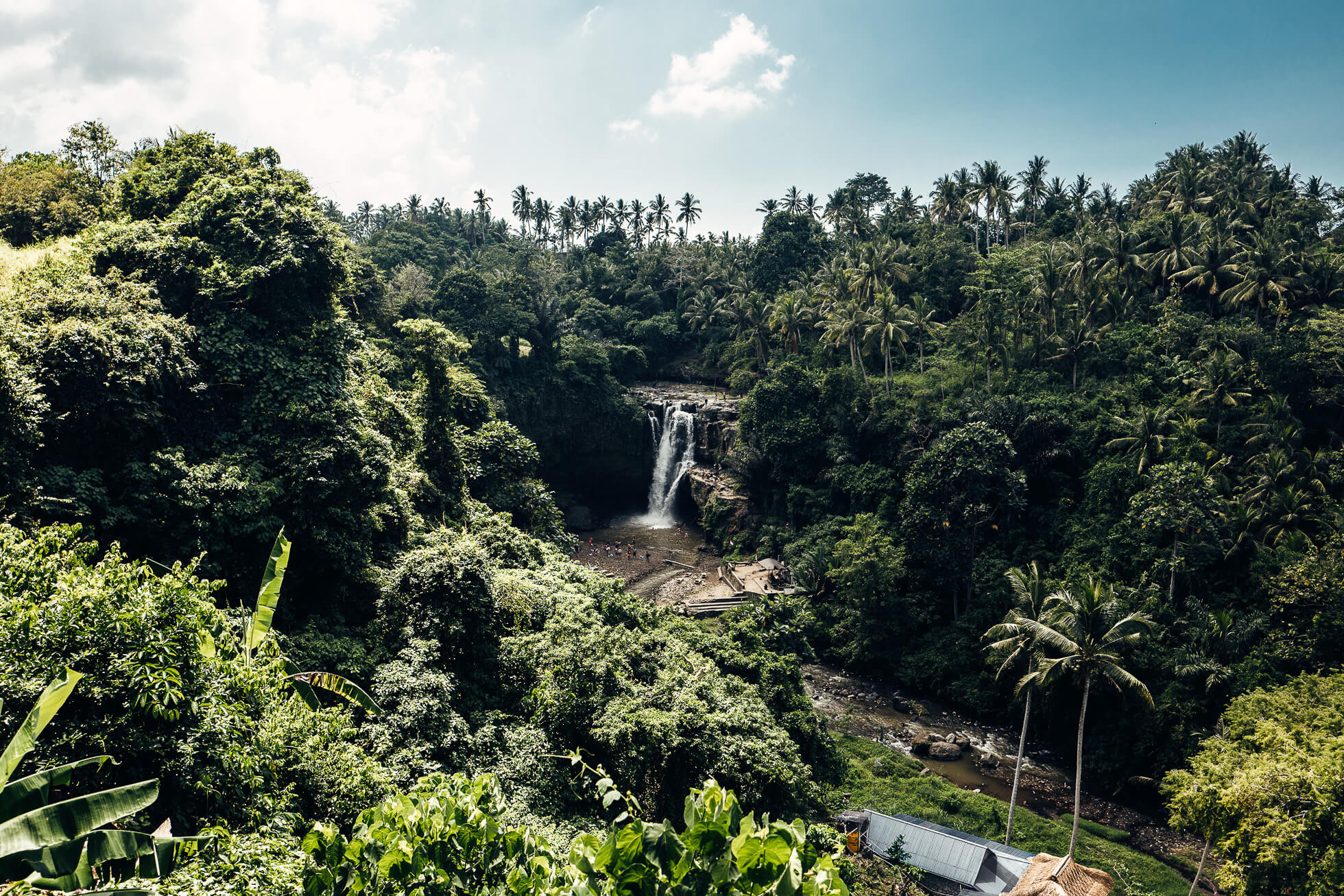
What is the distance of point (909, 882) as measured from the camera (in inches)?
721

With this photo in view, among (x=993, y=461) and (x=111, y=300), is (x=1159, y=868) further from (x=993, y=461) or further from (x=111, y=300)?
(x=111, y=300)

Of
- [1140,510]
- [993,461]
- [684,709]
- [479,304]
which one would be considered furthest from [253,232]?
[1140,510]

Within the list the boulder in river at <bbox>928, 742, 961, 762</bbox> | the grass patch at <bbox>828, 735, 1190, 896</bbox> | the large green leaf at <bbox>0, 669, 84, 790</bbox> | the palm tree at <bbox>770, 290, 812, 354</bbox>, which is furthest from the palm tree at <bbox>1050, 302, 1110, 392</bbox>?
the large green leaf at <bbox>0, 669, 84, 790</bbox>

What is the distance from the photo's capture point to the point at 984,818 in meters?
22.1

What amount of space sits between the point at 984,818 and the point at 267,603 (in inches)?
888

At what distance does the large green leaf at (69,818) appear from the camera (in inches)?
216

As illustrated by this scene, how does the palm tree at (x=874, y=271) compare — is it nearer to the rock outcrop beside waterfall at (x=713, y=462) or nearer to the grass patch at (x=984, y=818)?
the rock outcrop beside waterfall at (x=713, y=462)

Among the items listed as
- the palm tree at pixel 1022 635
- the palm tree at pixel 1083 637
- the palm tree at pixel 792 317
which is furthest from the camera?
the palm tree at pixel 792 317

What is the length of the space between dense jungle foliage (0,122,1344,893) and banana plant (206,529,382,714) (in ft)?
1.38

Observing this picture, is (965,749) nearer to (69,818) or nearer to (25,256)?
(69,818)

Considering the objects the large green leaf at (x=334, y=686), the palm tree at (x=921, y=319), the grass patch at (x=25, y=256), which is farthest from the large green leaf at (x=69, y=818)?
the palm tree at (x=921, y=319)

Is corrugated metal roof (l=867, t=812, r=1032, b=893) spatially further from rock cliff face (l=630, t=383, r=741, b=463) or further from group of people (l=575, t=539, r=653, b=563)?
rock cliff face (l=630, t=383, r=741, b=463)

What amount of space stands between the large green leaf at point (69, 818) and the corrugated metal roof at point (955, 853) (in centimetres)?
1918

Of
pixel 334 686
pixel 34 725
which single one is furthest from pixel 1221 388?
pixel 34 725
